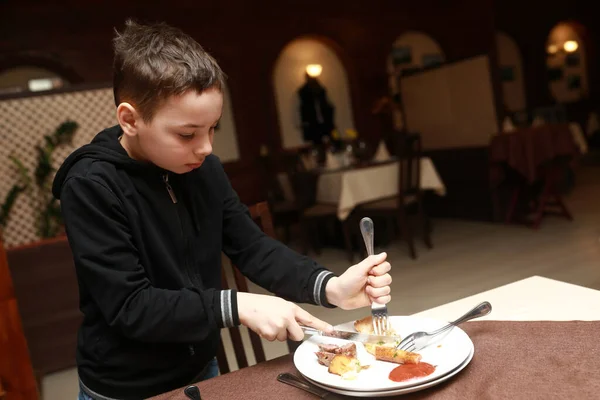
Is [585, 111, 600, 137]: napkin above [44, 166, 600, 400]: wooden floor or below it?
above

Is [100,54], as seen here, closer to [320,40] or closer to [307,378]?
[320,40]

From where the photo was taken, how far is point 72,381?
2941 mm

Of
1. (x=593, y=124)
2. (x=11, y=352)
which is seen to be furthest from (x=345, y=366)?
(x=593, y=124)

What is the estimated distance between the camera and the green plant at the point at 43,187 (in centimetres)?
321

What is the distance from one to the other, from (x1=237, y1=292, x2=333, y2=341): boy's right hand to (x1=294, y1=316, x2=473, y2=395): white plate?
43mm

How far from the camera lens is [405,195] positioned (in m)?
4.87

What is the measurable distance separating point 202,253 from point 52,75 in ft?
22.7

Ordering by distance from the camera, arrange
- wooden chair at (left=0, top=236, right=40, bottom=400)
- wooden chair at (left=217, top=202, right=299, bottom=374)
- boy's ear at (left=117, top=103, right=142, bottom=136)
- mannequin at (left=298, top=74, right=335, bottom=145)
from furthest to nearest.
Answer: mannequin at (left=298, top=74, right=335, bottom=145), wooden chair at (left=0, top=236, right=40, bottom=400), wooden chair at (left=217, top=202, right=299, bottom=374), boy's ear at (left=117, top=103, right=142, bottom=136)

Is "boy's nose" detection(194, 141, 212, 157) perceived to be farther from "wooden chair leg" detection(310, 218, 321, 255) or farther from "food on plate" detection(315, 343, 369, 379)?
"wooden chair leg" detection(310, 218, 321, 255)

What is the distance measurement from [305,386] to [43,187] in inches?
116

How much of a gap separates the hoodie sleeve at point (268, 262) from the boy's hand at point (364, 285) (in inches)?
2.0

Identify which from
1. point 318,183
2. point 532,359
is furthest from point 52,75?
point 532,359

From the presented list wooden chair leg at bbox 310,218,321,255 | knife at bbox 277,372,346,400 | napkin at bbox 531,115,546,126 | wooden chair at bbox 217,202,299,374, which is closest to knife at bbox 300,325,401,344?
knife at bbox 277,372,346,400

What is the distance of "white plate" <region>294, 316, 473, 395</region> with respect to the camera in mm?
751
